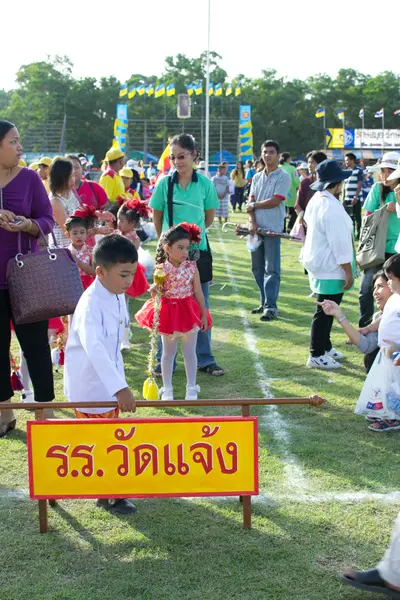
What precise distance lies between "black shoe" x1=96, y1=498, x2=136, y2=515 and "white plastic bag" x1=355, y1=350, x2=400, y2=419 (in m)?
2.00

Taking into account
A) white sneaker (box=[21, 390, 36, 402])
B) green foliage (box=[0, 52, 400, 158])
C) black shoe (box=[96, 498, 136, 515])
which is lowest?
black shoe (box=[96, 498, 136, 515])

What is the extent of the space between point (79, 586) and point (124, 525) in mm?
635

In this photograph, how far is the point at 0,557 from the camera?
11.2 ft

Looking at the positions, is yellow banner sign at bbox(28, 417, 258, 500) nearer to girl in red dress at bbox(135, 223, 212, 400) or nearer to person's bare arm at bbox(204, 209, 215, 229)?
girl in red dress at bbox(135, 223, 212, 400)

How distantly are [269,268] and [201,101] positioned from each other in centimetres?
6893

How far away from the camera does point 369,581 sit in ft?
9.81

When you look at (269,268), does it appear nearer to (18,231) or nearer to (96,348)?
(18,231)

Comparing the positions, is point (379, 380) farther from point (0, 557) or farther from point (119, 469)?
point (0, 557)

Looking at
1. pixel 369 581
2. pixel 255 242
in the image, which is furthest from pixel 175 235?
pixel 255 242

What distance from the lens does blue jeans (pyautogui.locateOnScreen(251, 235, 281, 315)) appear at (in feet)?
29.8

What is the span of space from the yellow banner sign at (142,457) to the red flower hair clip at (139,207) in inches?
166

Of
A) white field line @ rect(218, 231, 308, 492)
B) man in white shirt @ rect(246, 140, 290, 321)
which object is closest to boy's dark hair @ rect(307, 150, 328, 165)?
man in white shirt @ rect(246, 140, 290, 321)

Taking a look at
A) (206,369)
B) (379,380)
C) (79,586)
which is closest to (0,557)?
(79,586)

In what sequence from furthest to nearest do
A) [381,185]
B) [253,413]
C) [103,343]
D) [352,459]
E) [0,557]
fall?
[381,185] < [253,413] < [352,459] < [103,343] < [0,557]
